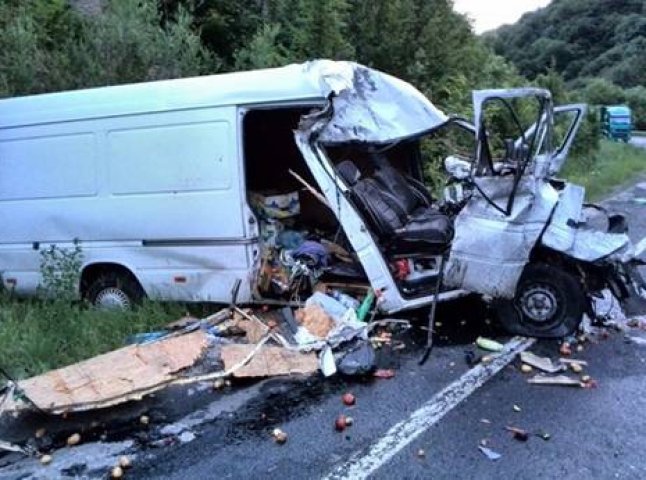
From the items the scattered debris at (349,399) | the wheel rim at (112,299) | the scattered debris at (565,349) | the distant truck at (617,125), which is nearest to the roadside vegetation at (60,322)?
the wheel rim at (112,299)

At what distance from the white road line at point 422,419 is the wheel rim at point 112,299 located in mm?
3026

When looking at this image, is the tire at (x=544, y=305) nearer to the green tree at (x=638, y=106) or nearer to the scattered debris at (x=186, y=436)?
the scattered debris at (x=186, y=436)

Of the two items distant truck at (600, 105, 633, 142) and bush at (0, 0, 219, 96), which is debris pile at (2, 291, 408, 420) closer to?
bush at (0, 0, 219, 96)

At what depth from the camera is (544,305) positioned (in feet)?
17.7

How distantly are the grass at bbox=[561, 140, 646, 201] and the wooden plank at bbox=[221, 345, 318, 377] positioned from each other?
9.77 metres

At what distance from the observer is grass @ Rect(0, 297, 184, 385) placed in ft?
17.0

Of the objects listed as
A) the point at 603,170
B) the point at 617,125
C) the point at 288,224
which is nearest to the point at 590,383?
the point at 288,224

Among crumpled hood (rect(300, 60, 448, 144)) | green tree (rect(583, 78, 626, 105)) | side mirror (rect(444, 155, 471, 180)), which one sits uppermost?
green tree (rect(583, 78, 626, 105))

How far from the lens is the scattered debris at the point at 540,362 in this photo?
4.78m

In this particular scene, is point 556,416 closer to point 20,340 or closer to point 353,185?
point 353,185

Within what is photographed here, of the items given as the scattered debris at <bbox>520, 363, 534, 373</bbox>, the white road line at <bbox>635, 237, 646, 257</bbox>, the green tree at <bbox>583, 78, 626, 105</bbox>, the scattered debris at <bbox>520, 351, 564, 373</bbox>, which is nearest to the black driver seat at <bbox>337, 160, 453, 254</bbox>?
the scattered debris at <bbox>520, 351, 564, 373</bbox>

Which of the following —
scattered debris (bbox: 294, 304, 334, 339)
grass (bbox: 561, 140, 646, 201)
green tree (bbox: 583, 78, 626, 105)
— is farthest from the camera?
green tree (bbox: 583, 78, 626, 105)

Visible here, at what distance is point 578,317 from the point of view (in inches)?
209

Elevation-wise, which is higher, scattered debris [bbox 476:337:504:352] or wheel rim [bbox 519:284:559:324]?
wheel rim [bbox 519:284:559:324]
